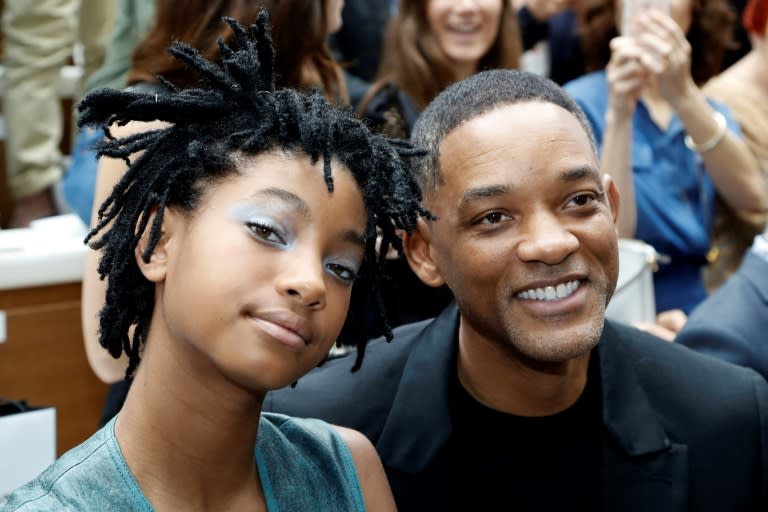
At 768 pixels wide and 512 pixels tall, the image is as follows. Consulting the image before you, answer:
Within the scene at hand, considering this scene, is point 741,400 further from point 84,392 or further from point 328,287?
point 84,392

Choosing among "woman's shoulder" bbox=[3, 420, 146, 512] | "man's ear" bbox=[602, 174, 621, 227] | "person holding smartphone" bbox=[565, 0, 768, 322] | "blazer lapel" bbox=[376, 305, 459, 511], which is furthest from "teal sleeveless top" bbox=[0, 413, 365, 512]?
"person holding smartphone" bbox=[565, 0, 768, 322]

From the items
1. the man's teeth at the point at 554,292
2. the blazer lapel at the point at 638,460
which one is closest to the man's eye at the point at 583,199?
the man's teeth at the point at 554,292

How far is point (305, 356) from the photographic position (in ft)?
4.99

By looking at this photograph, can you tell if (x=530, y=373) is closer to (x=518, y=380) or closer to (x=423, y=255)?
(x=518, y=380)

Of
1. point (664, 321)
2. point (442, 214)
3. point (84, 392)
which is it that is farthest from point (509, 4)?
point (84, 392)

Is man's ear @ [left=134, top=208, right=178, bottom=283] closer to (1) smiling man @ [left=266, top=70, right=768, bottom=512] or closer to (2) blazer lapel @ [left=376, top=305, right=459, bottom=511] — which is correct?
(1) smiling man @ [left=266, top=70, right=768, bottom=512]

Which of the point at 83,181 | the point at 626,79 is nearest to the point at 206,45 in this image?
the point at 83,181

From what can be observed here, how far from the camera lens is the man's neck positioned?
222 cm

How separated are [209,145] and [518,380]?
94 centimetres

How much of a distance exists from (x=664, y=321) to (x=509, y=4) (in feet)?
4.03

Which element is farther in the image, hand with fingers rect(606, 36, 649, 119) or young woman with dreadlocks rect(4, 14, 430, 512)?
hand with fingers rect(606, 36, 649, 119)

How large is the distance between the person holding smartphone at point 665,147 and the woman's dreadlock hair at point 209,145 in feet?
5.80

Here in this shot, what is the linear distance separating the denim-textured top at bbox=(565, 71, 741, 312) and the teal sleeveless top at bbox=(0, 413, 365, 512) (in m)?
1.89

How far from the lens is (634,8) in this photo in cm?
340
